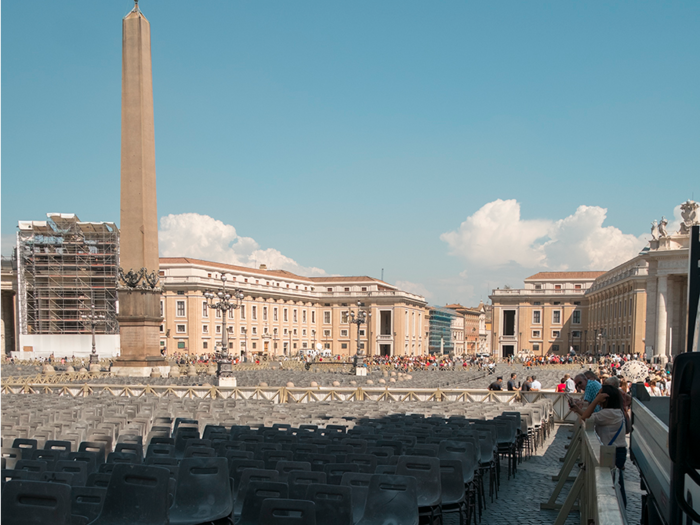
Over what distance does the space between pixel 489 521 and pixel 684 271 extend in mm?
66732

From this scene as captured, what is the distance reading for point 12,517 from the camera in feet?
14.4

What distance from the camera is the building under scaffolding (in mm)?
65688

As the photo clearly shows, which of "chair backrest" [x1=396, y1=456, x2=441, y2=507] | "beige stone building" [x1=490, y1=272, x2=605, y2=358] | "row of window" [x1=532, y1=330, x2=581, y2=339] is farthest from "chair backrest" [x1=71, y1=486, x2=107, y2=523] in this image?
"row of window" [x1=532, y1=330, x2=581, y2=339]

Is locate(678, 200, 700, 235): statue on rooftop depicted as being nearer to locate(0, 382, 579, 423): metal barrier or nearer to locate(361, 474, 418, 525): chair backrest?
locate(0, 382, 579, 423): metal barrier

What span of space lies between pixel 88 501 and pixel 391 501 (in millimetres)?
2693

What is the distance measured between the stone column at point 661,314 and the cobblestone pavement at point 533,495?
201 ft

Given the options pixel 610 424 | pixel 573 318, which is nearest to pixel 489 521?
pixel 610 424

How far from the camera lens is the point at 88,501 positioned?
211 inches

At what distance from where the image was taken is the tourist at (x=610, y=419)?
24.0ft

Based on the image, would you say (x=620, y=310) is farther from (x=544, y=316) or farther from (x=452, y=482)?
(x=452, y=482)

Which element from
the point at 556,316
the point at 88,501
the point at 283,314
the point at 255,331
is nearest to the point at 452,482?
the point at 88,501

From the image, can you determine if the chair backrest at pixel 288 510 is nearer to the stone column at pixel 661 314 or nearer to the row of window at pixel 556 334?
the stone column at pixel 661 314

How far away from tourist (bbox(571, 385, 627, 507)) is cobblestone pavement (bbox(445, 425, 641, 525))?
43.0 inches

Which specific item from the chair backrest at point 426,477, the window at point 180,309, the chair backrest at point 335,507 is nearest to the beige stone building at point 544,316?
the window at point 180,309
